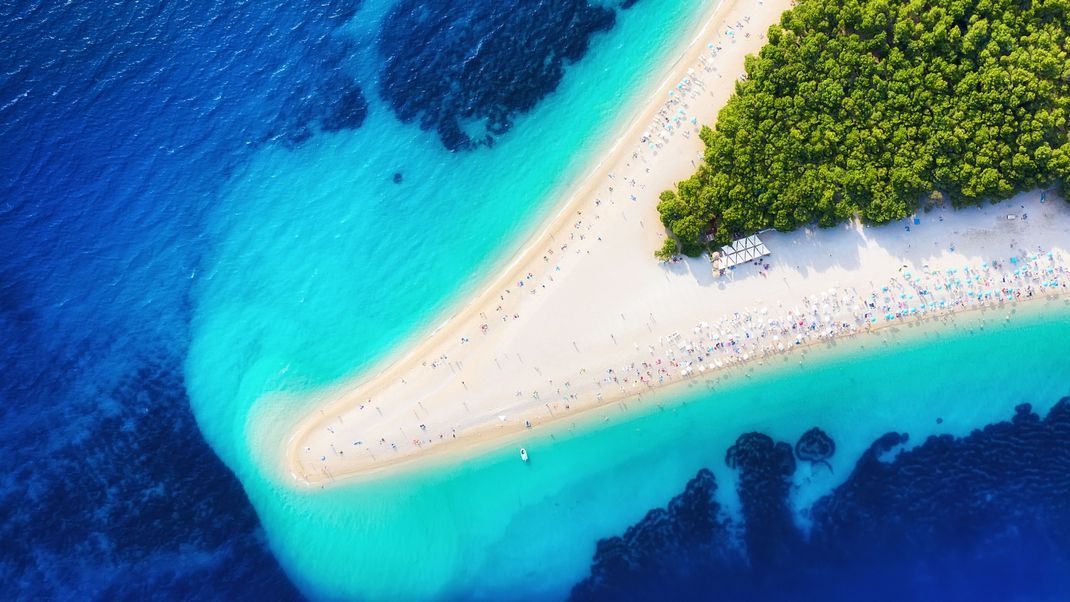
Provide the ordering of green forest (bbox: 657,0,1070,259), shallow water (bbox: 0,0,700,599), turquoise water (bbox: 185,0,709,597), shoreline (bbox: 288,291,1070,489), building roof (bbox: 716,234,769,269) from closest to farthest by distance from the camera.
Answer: green forest (bbox: 657,0,1070,259), building roof (bbox: 716,234,769,269), shoreline (bbox: 288,291,1070,489), turquoise water (bbox: 185,0,709,597), shallow water (bbox: 0,0,700,599)

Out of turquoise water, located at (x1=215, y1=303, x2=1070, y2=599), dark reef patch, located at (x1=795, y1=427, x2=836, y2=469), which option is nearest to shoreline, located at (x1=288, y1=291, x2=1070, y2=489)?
turquoise water, located at (x1=215, y1=303, x2=1070, y2=599)

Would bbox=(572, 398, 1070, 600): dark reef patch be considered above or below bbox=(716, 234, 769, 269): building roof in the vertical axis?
below

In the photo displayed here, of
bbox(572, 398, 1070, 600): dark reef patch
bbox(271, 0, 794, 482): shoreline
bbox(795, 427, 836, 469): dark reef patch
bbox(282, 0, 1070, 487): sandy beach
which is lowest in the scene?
bbox(572, 398, 1070, 600): dark reef patch

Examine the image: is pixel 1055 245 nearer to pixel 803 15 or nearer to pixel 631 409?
pixel 803 15

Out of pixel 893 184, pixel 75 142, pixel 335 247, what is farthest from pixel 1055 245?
pixel 75 142

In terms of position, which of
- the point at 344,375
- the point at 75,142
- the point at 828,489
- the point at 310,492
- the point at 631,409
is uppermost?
the point at 75,142

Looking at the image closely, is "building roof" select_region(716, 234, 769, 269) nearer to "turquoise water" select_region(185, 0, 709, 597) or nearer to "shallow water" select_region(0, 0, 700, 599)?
"turquoise water" select_region(185, 0, 709, 597)
